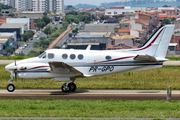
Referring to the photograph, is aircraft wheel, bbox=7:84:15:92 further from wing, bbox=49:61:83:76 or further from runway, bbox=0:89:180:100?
wing, bbox=49:61:83:76

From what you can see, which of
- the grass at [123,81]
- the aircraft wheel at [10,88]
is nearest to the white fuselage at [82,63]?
the aircraft wheel at [10,88]

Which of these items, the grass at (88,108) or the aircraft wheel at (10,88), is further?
the aircraft wheel at (10,88)

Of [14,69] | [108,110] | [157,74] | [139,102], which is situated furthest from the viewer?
[157,74]

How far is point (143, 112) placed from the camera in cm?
2020

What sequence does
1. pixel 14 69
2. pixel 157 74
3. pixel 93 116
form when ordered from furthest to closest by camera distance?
pixel 157 74 → pixel 14 69 → pixel 93 116

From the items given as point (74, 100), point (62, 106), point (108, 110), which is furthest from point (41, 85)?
point (108, 110)

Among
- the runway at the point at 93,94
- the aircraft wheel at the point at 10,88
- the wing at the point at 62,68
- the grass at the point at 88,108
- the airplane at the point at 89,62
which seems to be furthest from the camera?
the aircraft wheel at the point at 10,88

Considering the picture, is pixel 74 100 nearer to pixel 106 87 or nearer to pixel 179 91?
pixel 106 87

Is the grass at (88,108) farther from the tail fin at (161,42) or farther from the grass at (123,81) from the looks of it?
the grass at (123,81)

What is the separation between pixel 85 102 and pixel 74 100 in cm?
109

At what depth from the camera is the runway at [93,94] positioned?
2564 cm

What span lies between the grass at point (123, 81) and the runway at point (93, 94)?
65.3 inches

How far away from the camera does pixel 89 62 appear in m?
27.8

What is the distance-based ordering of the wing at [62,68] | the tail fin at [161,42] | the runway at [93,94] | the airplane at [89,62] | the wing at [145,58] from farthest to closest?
the tail fin at [161,42] → the airplane at [89,62] → the wing at [145,58] → the wing at [62,68] → the runway at [93,94]
